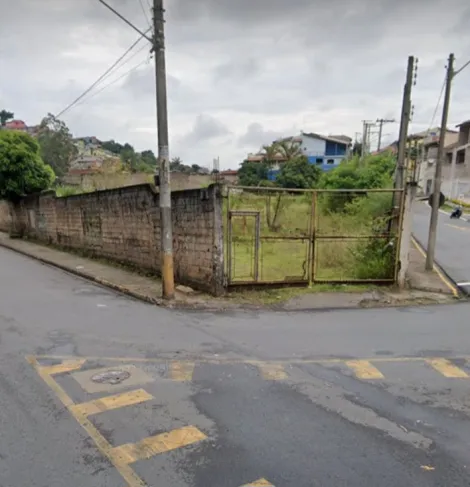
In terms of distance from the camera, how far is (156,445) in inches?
136

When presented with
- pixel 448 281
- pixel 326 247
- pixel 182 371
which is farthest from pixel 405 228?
pixel 182 371

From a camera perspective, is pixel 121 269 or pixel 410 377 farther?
pixel 121 269

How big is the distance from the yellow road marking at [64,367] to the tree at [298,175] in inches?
1581

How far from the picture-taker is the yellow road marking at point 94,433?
303 cm

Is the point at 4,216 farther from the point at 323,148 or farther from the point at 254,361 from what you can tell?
the point at 323,148

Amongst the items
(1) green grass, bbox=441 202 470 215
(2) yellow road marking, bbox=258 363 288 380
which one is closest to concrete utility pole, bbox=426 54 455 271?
(2) yellow road marking, bbox=258 363 288 380

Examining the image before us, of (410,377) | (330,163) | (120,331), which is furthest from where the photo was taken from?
(330,163)

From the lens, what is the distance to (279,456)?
130 inches

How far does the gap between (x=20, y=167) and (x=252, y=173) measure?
37925 millimetres

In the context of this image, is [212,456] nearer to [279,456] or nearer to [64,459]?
[279,456]

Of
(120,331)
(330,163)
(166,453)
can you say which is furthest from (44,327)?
(330,163)

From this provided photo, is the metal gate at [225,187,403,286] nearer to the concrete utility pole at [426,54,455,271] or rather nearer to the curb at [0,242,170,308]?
the concrete utility pole at [426,54,455,271]

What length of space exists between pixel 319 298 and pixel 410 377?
4.32 metres

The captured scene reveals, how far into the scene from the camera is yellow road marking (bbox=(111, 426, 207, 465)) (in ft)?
10.8
